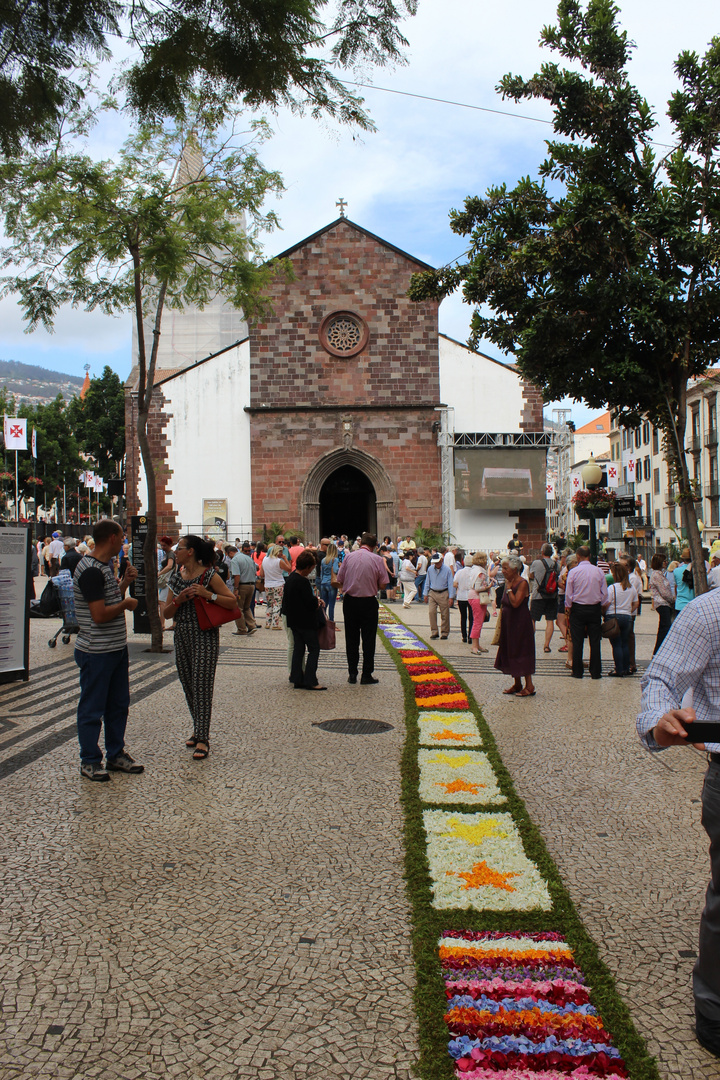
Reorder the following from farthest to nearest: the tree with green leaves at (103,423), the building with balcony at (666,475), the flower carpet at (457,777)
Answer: the tree with green leaves at (103,423)
the building with balcony at (666,475)
the flower carpet at (457,777)

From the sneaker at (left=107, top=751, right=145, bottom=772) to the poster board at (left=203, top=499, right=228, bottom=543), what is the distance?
22.5m

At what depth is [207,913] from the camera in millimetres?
3867

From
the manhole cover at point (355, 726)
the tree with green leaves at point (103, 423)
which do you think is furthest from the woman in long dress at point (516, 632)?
the tree with green leaves at point (103, 423)

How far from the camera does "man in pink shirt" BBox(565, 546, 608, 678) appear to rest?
35.2 ft

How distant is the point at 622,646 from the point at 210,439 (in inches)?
782

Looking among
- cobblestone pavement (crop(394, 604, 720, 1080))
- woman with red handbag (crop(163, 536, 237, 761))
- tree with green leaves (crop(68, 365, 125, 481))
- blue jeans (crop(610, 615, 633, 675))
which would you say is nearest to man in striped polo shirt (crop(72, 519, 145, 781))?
woman with red handbag (crop(163, 536, 237, 761))

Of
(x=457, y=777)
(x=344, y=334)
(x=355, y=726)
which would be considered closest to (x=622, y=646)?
(x=355, y=726)

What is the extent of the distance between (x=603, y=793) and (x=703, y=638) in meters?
3.16

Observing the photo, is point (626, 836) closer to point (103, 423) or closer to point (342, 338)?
point (342, 338)

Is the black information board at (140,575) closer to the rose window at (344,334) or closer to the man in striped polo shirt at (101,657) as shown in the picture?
the man in striped polo shirt at (101,657)

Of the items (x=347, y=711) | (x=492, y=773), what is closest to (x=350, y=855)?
(x=492, y=773)

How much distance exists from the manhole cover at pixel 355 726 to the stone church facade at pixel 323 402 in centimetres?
2069

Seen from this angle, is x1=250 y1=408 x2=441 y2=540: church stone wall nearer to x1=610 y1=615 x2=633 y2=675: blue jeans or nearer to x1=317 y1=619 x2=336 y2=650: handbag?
x1=610 y1=615 x2=633 y2=675: blue jeans

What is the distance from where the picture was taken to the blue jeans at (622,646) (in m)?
11.3
